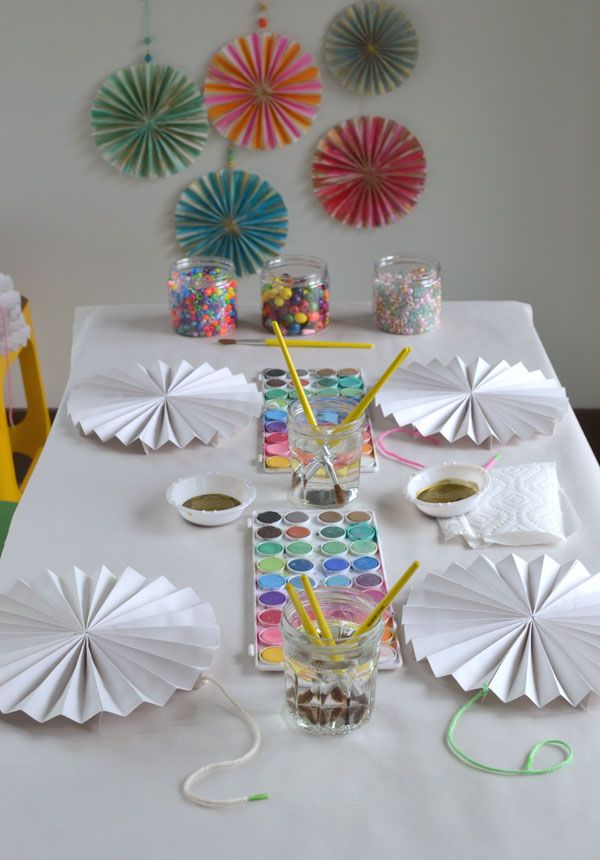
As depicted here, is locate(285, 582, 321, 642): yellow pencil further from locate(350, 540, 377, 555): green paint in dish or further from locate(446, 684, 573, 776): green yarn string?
locate(350, 540, 377, 555): green paint in dish

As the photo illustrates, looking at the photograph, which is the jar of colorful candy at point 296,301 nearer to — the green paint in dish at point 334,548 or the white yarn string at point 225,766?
the green paint in dish at point 334,548

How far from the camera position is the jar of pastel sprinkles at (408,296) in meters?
2.06

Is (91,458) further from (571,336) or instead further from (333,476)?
(571,336)

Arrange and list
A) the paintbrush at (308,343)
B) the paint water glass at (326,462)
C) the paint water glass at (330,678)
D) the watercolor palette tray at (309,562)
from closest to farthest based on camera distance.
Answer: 1. the paint water glass at (330,678)
2. the watercolor palette tray at (309,562)
3. the paint water glass at (326,462)
4. the paintbrush at (308,343)

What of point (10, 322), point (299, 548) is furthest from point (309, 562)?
point (10, 322)

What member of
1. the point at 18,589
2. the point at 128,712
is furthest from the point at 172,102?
the point at 128,712

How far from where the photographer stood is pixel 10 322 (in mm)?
2270

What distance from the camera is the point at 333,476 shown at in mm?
1522

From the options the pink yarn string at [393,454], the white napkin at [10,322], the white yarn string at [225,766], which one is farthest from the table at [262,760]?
the white napkin at [10,322]

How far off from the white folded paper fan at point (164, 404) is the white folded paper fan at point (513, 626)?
0.55m

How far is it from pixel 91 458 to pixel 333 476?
39 cm

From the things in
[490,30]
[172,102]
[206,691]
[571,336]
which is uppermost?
[490,30]

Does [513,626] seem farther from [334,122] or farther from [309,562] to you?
[334,122]

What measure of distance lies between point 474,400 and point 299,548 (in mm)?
478
